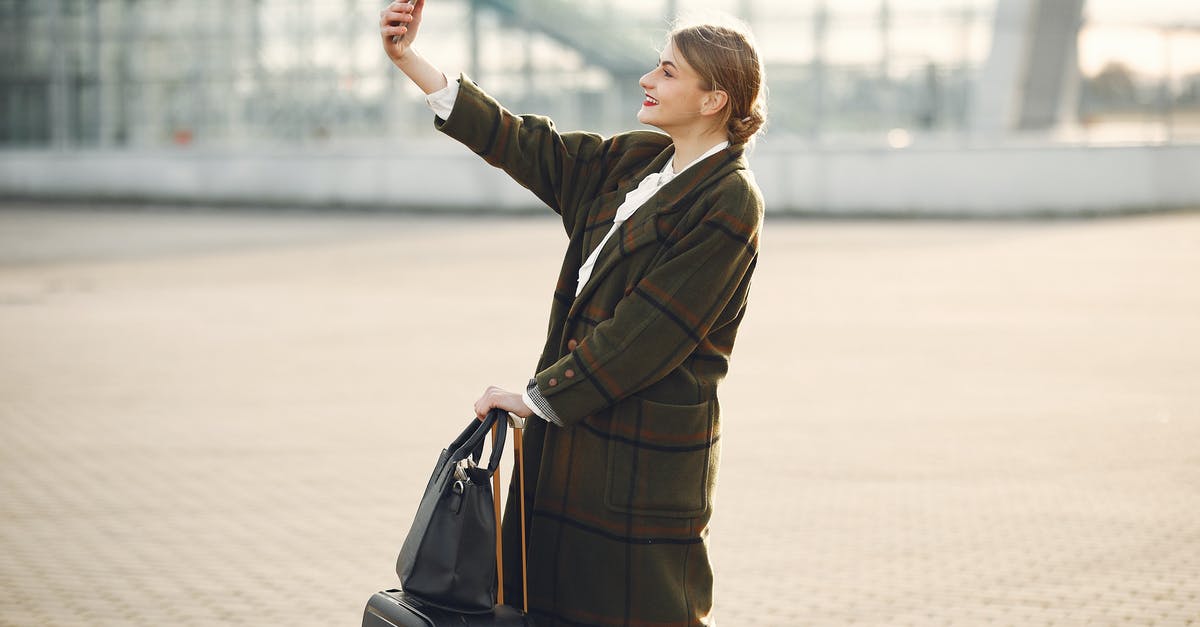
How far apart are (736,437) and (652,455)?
4880 millimetres

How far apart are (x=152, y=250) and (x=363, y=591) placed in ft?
50.8

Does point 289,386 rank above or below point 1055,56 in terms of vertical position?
below

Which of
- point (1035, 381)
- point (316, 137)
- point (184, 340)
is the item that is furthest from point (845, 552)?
point (316, 137)

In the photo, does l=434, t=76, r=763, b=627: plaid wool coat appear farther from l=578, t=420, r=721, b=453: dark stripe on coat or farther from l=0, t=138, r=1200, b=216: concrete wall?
l=0, t=138, r=1200, b=216: concrete wall

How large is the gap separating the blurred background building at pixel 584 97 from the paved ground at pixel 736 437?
8875 mm

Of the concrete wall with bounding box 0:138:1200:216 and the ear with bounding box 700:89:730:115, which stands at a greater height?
the ear with bounding box 700:89:730:115

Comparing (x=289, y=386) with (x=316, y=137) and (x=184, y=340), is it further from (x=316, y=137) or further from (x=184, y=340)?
(x=316, y=137)

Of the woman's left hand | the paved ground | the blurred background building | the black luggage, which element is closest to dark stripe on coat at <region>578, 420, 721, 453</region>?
the woman's left hand

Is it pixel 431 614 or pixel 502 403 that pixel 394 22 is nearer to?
pixel 502 403

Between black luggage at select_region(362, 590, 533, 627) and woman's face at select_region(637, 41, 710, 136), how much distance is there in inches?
39.6

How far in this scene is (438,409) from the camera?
8.66 meters

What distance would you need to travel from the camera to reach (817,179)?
2589cm

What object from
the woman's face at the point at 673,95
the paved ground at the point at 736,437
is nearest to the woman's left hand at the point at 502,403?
the woman's face at the point at 673,95

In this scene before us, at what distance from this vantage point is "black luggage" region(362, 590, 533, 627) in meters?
2.97
